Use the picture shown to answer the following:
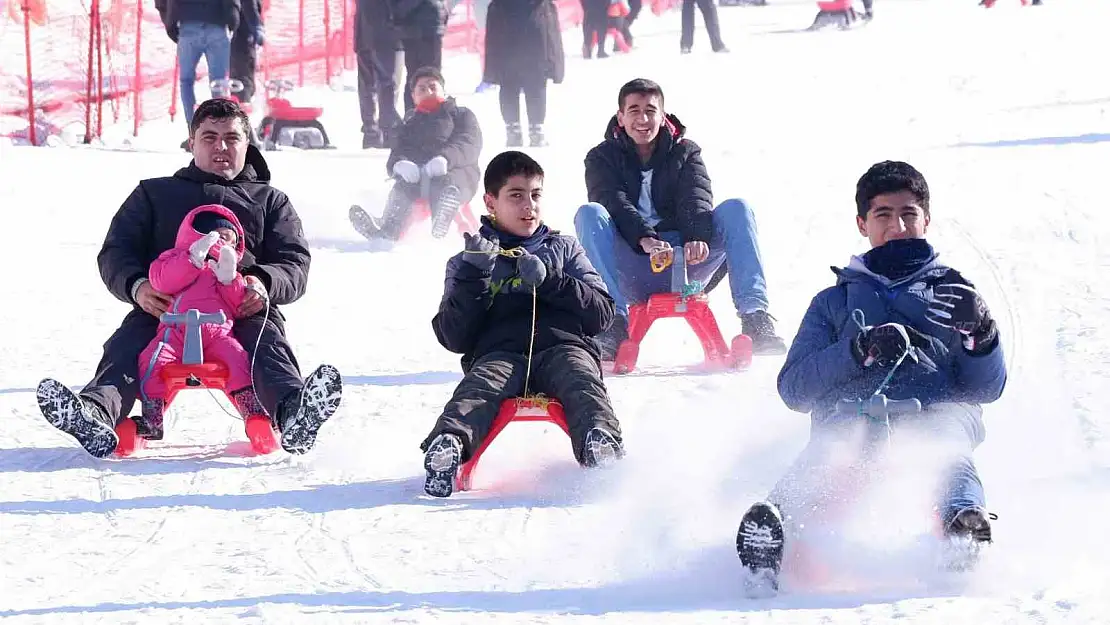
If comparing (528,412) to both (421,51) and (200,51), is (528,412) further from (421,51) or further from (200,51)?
(421,51)

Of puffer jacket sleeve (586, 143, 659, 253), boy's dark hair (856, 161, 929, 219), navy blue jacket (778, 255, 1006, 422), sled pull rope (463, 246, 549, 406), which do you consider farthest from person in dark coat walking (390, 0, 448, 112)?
navy blue jacket (778, 255, 1006, 422)

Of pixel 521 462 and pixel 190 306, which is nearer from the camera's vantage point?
pixel 521 462

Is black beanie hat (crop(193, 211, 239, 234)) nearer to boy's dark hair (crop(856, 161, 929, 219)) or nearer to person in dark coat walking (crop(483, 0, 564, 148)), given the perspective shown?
boy's dark hair (crop(856, 161, 929, 219))

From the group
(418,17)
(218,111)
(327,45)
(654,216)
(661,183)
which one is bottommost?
(654,216)

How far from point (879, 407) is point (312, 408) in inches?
63.8

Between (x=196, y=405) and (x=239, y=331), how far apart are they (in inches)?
32.4

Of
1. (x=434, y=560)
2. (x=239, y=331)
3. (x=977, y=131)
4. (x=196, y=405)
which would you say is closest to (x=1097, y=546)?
(x=434, y=560)

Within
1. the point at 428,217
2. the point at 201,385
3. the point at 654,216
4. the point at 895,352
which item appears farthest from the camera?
the point at 428,217

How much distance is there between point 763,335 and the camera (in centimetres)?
604

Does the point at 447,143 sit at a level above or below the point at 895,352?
above

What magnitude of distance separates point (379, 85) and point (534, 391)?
8.56m

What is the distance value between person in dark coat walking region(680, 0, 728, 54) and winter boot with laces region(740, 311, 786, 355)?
41.7 ft

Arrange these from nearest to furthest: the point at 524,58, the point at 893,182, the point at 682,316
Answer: the point at 893,182, the point at 682,316, the point at 524,58

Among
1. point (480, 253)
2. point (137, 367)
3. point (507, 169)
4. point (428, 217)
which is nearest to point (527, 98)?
point (428, 217)
